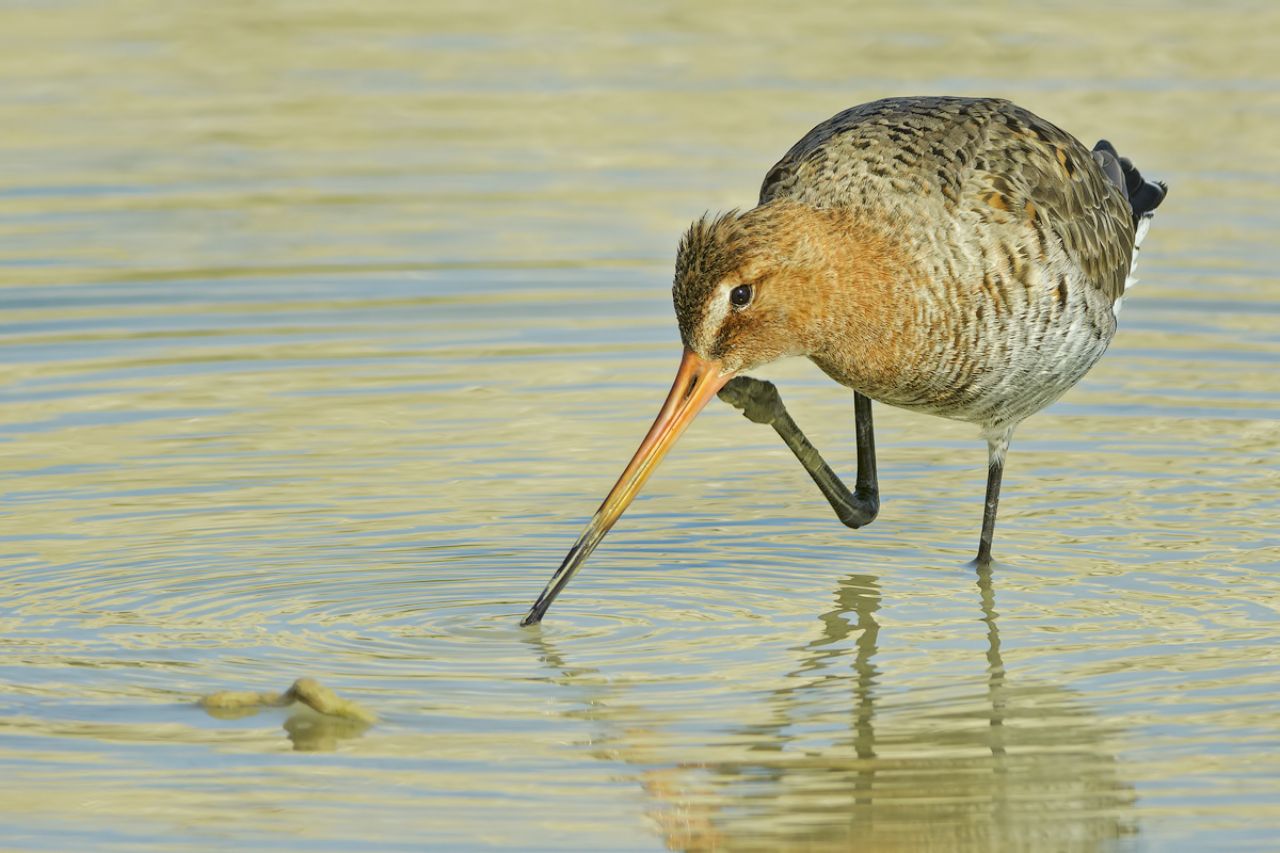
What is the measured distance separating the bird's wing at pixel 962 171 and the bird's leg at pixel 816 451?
92 cm

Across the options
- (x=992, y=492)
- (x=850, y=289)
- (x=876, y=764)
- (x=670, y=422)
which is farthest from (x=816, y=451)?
(x=876, y=764)

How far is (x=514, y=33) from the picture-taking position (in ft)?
62.0

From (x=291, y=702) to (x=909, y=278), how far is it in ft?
7.98

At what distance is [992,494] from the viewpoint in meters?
9.12

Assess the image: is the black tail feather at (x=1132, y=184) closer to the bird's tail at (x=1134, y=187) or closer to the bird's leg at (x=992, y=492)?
the bird's tail at (x=1134, y=187)

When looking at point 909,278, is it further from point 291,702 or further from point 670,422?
point 291,702

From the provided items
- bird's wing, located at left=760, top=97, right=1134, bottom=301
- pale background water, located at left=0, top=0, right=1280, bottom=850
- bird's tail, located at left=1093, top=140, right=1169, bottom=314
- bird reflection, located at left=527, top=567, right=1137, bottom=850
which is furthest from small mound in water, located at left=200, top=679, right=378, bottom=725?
bird's tail, located at left=1093, top=140, right=1169, bottom=314

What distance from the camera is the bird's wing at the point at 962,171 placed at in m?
8.16

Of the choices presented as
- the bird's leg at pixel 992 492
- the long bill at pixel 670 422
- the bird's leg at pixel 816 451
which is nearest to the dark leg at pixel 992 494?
the bird's leg at pixel 992 492

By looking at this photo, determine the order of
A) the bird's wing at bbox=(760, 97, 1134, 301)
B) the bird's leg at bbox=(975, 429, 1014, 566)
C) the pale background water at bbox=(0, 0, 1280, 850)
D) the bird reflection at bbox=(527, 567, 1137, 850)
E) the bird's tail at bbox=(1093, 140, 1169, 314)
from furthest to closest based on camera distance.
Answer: the bird's tail at bbox=(1093, 140, 1169, 314)
the bird's leg at bbox=(975, 429, 1014, 566)
the bird's wing at bbox=(760, 97, 1134, 301)
the pale background water at bbox=(0, 0, 1280, 850)
the bird reflection at bbox=(527, 567, 1137, 850)

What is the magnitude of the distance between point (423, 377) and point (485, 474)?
1735mm

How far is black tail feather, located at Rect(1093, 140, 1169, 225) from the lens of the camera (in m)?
9.97

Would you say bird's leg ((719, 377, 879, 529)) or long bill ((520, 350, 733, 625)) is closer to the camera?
long bill ((520, 350, 733, 625))

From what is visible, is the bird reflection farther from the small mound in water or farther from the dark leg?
the dark leg
